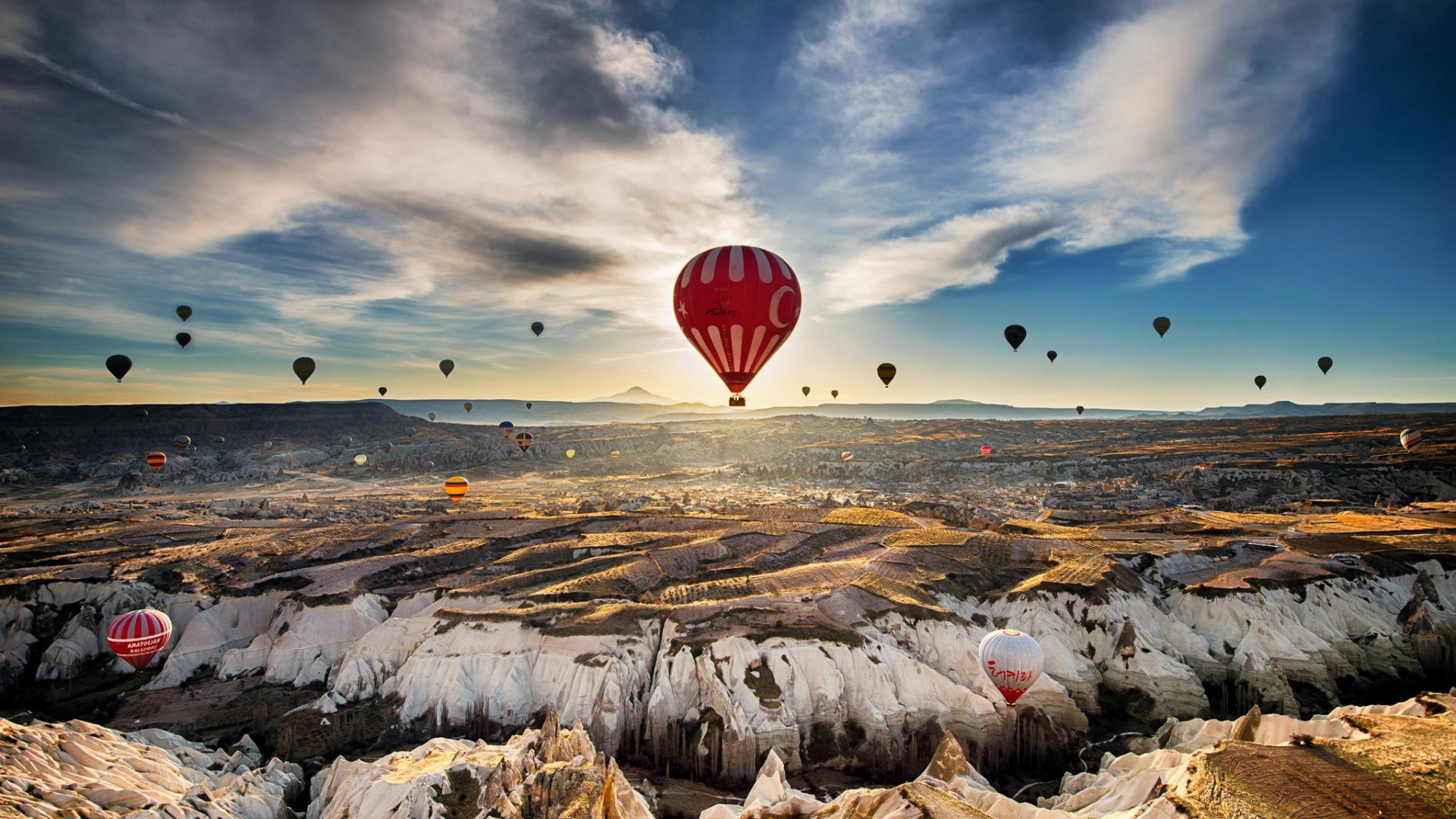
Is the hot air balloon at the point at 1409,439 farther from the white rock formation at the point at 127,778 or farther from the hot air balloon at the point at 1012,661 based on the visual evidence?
the white rock formation at the point at 127,778

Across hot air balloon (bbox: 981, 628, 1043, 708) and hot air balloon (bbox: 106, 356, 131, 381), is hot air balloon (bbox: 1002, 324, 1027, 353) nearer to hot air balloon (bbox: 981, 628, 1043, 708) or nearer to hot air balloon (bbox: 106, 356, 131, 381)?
hot air balloon (bbox: 981, 628, 1043, 708)

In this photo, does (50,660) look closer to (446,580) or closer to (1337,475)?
(446,580)

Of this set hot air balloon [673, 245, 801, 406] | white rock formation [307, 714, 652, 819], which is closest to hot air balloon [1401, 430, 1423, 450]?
hot air balloon [673, 245, 801, 406]

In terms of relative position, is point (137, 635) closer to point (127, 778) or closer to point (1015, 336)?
point (127, 778)

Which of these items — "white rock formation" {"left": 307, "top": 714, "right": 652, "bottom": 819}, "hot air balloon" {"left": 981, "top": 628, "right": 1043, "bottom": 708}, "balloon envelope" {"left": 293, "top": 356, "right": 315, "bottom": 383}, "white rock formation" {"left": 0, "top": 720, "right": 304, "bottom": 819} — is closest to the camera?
"white rock formation" {"left": 0, "top": 720, "right": 304, "bottom": 819}

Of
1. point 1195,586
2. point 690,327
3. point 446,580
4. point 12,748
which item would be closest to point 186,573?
point 446,580

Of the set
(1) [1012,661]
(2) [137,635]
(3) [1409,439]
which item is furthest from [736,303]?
(3) [1409,439]
